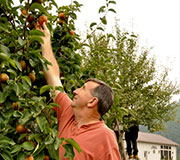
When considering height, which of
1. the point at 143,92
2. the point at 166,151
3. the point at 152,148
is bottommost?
the point at 166,151

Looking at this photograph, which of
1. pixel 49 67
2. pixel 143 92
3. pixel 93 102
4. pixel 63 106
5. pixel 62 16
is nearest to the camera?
pixel 93 102

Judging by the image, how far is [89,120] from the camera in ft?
6.45

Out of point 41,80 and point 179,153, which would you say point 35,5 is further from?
point 179,153

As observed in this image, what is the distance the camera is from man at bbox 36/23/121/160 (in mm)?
1768

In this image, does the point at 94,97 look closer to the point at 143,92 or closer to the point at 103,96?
the point at 103,96

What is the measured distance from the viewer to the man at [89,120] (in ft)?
5.80

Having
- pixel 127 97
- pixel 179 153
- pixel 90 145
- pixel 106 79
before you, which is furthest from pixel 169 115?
pixel 179 153

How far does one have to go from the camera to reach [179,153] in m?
70.9

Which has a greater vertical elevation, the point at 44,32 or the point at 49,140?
the point at 44,32

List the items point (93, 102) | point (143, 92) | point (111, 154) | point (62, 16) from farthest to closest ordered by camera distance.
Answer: point (143, 92)
point (62, 16)
point (93, 102)
point (111, 154)

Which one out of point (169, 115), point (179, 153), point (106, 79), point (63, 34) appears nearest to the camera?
point (63, 34)

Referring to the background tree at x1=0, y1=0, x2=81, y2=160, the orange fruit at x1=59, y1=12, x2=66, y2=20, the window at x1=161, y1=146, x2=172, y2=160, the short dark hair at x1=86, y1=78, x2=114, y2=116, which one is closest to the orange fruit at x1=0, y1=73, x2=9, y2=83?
the background tree at x1=0, y1=0, x2=81, y2=160

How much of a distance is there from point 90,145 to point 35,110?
438mm

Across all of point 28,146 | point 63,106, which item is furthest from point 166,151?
point 28,146
